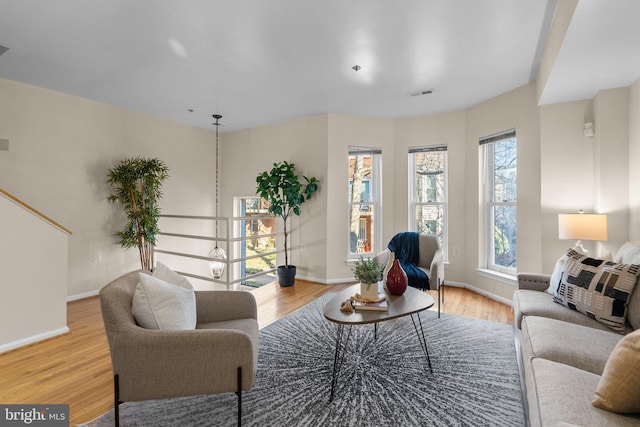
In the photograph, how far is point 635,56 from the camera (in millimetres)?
2418

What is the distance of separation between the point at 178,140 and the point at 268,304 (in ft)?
11.0

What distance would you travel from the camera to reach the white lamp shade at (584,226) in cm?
284

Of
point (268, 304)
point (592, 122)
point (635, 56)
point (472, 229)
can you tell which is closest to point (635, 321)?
point (635, 56)

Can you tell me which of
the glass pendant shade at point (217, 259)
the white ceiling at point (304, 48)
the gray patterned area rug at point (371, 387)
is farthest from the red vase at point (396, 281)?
the glass pendant shade at point (217, 259)

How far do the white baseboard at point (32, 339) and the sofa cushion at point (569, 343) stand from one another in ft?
12.7

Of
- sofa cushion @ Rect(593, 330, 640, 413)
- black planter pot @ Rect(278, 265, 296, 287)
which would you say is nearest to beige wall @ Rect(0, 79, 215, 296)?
black planter pot @ Rect(278, 265, 296, 287)

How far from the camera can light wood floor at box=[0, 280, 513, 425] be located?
6.47 ft

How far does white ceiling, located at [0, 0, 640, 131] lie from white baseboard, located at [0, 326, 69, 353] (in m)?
2.64

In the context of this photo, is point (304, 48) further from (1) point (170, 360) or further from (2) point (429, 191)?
(2) point (429, 191)

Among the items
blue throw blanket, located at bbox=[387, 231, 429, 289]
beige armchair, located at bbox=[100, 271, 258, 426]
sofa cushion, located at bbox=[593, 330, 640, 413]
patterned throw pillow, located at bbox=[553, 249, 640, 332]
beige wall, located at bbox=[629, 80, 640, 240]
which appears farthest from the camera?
blue throw blanket, located at bbox=[387, 231, 429, 289]

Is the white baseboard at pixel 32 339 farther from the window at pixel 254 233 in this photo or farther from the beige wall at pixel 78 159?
the window at pixel 254 233

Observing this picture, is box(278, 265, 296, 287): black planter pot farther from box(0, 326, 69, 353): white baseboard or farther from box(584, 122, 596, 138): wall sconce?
box(584, 122, 596, 138): wall sconce

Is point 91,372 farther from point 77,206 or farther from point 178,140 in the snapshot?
point 178,140

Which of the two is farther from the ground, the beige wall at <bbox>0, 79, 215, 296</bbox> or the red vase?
the beige wall at <bbox>0, 79, 215, 296</bbox>
